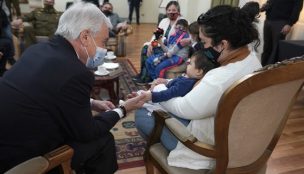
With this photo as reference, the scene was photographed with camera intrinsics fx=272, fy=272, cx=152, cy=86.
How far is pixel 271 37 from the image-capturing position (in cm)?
400

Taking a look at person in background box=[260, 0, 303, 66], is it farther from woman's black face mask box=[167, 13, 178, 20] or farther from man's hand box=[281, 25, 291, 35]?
woman's black face mask box=[167, 13, 178, 20]

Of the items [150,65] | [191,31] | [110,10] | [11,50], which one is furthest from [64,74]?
[110,10]

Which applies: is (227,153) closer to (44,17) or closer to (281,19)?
(281,19)

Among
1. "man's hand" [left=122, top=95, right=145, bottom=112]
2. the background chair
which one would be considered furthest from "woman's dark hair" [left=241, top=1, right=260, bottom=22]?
the background chair

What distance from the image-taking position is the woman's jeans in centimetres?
145

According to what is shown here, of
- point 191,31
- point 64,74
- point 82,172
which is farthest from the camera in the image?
point 191,31

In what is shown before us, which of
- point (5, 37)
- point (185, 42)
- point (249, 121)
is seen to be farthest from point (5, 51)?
point (249, 121)

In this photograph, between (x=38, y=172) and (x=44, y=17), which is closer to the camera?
(x=38, y=172)

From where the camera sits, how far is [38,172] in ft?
3.16

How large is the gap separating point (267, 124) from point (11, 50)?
3.65 m

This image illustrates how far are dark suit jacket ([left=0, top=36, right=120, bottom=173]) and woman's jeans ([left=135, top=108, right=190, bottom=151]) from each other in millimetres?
469

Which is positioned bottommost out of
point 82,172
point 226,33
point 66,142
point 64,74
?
point 82,172

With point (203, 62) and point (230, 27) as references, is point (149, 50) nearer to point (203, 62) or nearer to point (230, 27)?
point (203, 62)

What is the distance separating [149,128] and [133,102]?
19 cm
